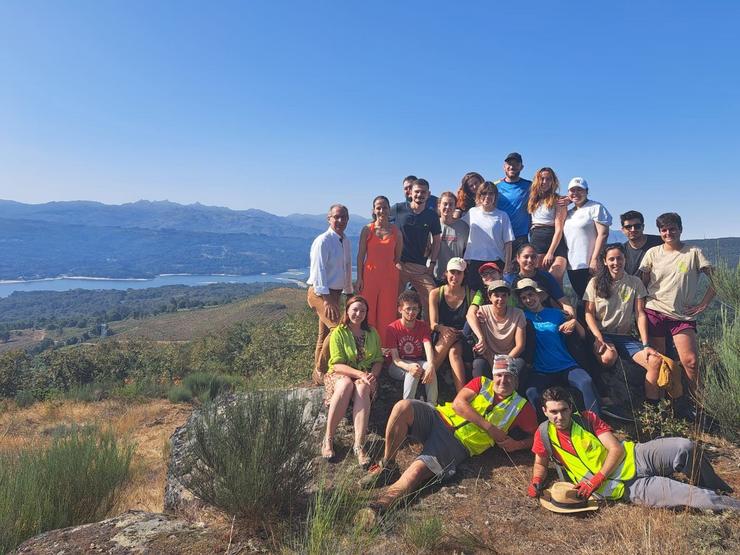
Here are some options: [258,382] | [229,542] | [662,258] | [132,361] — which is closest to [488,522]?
[229,542]

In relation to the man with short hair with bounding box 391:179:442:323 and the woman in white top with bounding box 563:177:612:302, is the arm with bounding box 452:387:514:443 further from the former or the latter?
the woman in white top with bounding box 563:177:612:302

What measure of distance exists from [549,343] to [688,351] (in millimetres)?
1449

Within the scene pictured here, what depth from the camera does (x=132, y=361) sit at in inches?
944

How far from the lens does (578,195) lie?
5.38m

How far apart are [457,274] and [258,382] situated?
7.36ft

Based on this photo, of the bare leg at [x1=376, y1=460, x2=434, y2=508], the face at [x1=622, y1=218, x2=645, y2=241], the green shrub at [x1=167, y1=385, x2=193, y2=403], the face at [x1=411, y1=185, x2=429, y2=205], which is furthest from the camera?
the green shrub at [x1=167, y1=385, x2=193, y2=403]

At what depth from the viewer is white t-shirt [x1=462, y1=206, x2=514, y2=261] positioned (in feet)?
17.1

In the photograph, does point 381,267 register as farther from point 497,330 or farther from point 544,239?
point 544,239

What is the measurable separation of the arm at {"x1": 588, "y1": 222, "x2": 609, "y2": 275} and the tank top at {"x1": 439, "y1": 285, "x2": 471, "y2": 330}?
1635 millimetres

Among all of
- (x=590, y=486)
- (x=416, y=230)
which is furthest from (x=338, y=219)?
(x=590, y=486)

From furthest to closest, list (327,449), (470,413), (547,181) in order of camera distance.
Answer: (547,181)
(327,449)
(470,413)

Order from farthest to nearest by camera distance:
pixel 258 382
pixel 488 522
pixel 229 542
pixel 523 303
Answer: pixel 523 303
pixel 258 382
pixel 488 522
pixel 229 542

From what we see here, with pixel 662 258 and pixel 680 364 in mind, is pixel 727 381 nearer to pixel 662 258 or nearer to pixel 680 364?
pixel 680 364

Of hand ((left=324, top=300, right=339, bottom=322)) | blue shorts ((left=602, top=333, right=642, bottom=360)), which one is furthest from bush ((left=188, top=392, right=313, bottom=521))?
blue shorts ((left=602, top=333, right=642, bottom=360))
